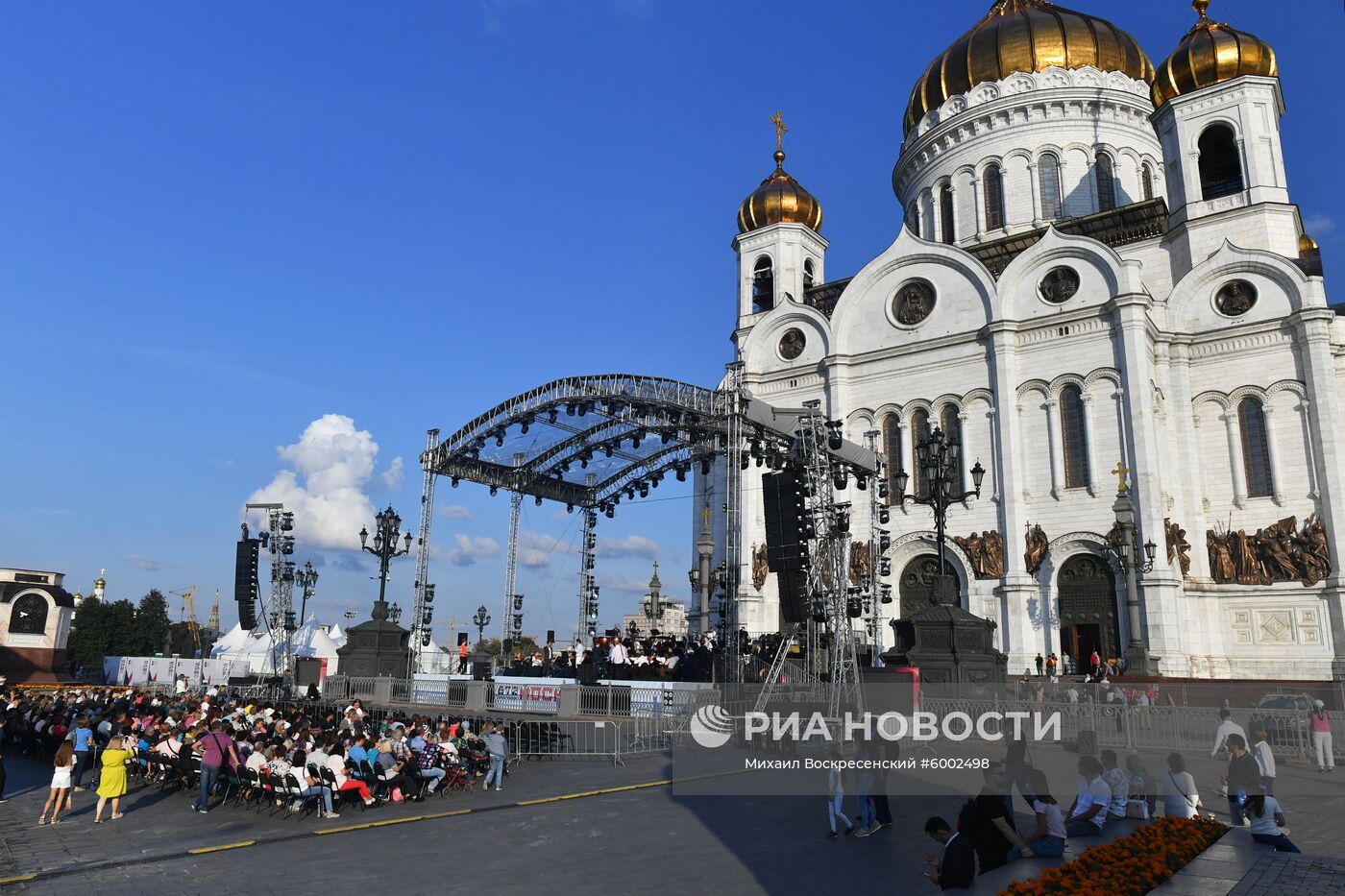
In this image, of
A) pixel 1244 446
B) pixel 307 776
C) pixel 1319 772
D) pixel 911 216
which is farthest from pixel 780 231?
pixel 307 776

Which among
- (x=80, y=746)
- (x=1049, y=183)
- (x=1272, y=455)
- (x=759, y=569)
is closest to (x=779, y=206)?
(x=1049, y=183)

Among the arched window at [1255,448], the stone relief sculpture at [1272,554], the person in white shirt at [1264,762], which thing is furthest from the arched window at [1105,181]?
the person in white shirt at [1264,762]

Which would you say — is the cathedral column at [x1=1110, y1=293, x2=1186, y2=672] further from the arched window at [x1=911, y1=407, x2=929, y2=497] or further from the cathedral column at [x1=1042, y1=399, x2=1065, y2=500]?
the arched window at [x1=911, y1=407, x2=929, y2=497]

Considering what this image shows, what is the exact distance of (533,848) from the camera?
872cm

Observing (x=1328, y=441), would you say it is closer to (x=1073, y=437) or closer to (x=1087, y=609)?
(x=1073, y=437)

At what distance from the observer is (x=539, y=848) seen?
28.4ft

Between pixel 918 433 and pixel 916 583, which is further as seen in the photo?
pixel 918 433

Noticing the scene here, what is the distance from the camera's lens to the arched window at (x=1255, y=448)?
27281mm

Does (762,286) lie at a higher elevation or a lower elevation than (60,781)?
higher

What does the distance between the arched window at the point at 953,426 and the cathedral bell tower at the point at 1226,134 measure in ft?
31.0

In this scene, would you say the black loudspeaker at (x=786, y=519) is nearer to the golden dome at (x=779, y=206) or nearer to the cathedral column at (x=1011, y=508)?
the cathedral column at (x=1011, y=508)

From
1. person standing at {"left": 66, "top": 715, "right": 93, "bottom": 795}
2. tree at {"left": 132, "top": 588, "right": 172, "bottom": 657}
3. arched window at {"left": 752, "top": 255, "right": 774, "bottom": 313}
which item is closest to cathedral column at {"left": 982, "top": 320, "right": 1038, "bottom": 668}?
arched window at {"left": 752, "top": 255, "right": 774, "bottom": 313}

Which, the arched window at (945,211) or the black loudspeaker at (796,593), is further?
the arched window at (945,211)

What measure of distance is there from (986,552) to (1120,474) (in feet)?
15.8
